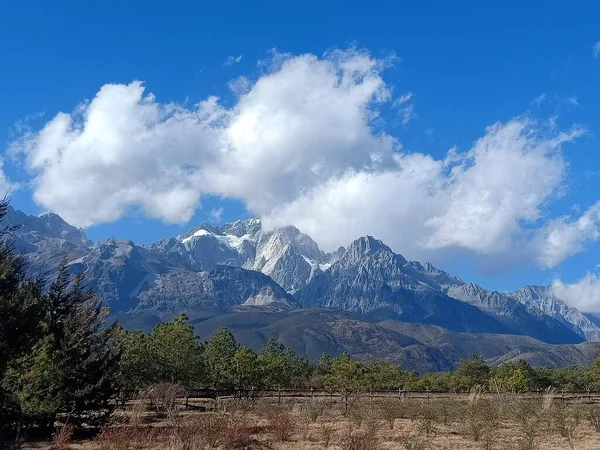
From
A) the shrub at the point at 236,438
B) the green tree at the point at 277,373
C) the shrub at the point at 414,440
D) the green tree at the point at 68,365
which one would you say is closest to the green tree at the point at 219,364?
the green tree at the point at 277,373

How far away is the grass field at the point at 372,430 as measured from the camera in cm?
1959

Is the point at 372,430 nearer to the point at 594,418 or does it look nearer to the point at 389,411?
the point at 389,411

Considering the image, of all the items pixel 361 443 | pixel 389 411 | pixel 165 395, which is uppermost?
pixel 165 395

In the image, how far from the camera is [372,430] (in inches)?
792

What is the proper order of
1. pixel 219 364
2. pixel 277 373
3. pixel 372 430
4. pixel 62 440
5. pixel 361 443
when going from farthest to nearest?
pixel 277 373, pixel 219 364, pixel 62 440, pixel 372 430, pixel 361 443

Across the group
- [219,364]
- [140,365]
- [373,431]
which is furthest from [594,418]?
[219,364]

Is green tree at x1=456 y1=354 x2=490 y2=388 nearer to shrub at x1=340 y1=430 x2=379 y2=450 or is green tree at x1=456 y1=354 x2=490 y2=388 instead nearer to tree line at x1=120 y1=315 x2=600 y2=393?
tree line at x1=120 y1=315 x2=600 y2=393

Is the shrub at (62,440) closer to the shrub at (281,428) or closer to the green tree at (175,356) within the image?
the shrub at (281,428)

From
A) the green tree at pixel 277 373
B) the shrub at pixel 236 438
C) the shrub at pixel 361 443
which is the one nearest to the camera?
the shrub at pixel 361 443

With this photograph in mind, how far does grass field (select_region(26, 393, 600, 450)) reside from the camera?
19.6 metres

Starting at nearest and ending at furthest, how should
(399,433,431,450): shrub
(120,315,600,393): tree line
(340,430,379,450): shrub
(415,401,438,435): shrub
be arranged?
(399,433,431,450): shrub < (340,430,379,450): shrub < (415,401,438,435): shrub < (120,315,600,393): tree line

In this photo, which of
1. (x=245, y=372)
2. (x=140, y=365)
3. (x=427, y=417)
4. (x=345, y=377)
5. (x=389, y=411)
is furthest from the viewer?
(x=345, y=377)

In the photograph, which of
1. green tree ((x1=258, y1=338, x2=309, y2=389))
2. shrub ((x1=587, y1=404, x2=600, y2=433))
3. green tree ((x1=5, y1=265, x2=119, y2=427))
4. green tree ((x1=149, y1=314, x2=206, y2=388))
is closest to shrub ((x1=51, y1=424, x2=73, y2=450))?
green tree ((x1=5, y1=265, x2=119, y2=427))

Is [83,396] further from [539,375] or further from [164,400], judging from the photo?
[539,375]
